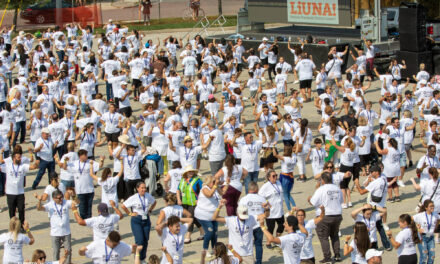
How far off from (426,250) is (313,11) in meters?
19.1

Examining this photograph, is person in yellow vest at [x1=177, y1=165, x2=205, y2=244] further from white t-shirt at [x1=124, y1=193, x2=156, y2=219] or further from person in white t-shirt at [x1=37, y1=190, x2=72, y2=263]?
person in white t-shirt at [x1=37, y1=190, x2=72, y2=263]

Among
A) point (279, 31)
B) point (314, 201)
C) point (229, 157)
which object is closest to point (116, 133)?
point (229, 157)

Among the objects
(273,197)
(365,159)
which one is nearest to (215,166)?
(365,159)

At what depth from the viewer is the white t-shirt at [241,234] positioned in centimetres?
1206

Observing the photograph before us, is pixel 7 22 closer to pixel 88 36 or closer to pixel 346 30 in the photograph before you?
pixel 88 36

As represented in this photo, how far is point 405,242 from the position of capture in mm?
11844

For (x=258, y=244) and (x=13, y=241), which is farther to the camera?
(x=258, y=244)

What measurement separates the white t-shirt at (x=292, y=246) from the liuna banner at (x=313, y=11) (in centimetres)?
1954

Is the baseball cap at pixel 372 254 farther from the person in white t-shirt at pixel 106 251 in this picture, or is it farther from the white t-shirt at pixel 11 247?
the white t-shirt at pixel 11 247

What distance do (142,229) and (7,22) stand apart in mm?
33385

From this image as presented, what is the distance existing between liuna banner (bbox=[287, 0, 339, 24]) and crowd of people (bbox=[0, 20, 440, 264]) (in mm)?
3549

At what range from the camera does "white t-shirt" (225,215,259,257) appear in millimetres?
12062

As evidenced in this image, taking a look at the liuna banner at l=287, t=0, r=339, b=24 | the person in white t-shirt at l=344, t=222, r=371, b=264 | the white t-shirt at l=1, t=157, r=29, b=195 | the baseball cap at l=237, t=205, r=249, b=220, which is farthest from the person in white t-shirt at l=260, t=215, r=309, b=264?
the liuna banner at l=287, t=0, r=339, b=24

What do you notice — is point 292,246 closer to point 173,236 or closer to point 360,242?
point 360,242
